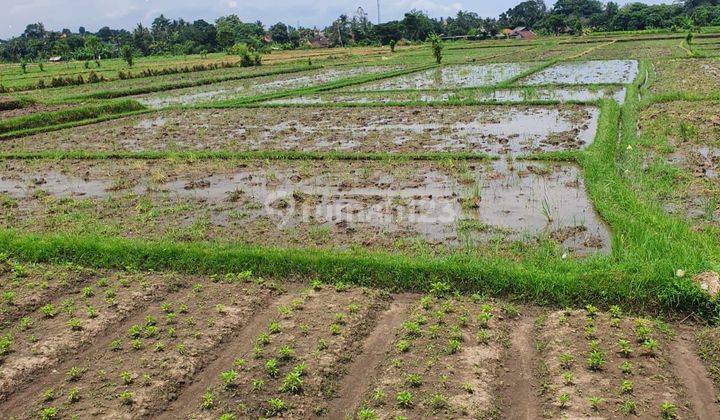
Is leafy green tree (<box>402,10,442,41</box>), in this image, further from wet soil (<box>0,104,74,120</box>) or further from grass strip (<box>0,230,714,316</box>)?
grass strip (<box>0,230,714,316</box>)

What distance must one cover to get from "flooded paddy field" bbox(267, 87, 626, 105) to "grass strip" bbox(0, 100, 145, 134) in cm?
521

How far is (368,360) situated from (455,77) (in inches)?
908

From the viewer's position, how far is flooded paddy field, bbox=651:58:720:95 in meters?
17.4

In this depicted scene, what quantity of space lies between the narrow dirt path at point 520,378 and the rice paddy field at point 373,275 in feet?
0.05

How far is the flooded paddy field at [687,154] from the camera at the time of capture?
7402 millimetres

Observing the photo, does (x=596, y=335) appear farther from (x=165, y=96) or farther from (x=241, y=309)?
(x=165, y=96)

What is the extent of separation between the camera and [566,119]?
14.1m

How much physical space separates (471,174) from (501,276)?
13.7 feet

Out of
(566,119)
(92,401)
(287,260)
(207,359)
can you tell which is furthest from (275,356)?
(566,119)

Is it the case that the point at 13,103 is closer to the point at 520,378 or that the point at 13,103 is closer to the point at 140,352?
the point at 140,352

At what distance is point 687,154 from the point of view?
9977mm

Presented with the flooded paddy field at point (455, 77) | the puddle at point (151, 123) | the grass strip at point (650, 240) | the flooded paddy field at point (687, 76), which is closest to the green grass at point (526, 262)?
the grass strip at point (650, 240)

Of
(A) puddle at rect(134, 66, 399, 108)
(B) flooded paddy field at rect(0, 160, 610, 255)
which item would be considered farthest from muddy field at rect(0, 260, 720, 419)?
(A) puddle at rect(134, 66, 399, 108)

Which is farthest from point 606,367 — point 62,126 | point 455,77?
point 455,77
